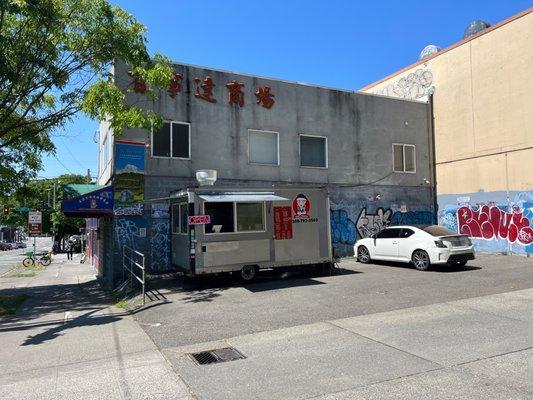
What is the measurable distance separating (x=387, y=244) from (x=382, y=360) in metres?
10.6

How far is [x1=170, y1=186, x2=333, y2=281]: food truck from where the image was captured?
12.3 m

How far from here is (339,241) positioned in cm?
Answer: 1938

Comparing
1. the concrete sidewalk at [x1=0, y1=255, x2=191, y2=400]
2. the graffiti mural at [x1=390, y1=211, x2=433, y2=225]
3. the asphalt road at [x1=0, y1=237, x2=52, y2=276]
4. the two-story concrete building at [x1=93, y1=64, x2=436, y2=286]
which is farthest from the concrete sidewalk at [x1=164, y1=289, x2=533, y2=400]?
the asphalt road at [x1=0, y1=237, x2=52, y2=276]

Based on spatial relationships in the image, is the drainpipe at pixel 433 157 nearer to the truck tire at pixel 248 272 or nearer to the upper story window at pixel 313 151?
the upper story window at pixel 313 151

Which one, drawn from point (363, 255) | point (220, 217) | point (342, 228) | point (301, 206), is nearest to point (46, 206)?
point (342, 228)

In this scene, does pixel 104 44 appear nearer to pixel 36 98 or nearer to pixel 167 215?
pixel 36 98

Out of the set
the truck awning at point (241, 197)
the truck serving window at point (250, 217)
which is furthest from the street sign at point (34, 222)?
the truck serving window at point (250, 217)

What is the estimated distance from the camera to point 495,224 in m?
19.0

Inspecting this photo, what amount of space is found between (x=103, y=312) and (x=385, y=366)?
676cm

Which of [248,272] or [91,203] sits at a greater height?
[91,203]

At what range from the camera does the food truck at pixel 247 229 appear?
1234 cm

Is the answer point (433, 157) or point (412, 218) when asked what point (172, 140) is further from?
point (433, 157)

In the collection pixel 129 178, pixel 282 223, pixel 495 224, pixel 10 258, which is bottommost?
pixel 10 258

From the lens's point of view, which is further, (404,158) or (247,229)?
→ (404,158)
